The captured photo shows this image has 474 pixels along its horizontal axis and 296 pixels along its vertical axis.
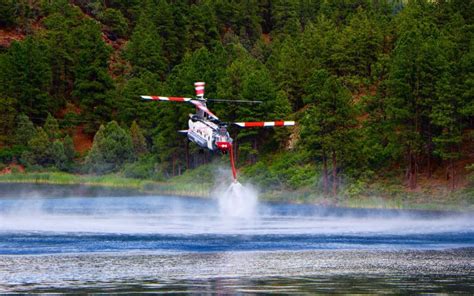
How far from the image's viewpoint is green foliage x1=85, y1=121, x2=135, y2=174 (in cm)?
14688

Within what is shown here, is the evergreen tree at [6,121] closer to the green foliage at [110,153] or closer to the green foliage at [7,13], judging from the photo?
the green foliage at [110,153]

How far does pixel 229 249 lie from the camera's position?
6406cm

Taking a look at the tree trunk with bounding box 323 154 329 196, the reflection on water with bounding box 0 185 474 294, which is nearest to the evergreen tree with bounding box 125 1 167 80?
the tree trunk with bounding box 323 154 329 196

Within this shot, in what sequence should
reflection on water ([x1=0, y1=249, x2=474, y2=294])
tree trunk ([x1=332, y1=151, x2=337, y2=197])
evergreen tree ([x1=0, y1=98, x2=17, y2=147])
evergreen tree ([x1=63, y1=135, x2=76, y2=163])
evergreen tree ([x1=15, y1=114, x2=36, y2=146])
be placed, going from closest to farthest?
reflection on water ([x1=0, y1=249, x2=474, y2=294]) → tree trunk ([x1=332, y1=151, x2=337, y2=197]) → evergreen tree ([x1=63, y1=135, x2=76, y2=163]) → evergreen tree ([x1=15, y1=114, x2=36, y2=146]) → evergreen tree ([x1=0, y1=98, x2=17, y2=147])

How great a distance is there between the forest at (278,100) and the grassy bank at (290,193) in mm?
1335

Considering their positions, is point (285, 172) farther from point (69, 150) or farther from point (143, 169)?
point (69, 150)

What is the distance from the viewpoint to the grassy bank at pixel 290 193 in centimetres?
9781

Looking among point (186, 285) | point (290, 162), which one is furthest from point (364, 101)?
point (186, 285)

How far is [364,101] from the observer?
114 metres

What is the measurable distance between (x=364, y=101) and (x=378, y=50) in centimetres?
2112

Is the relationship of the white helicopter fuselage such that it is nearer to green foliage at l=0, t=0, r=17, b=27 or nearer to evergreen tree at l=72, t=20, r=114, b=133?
evergreen tree at l=72, t=20, r=114, b=133

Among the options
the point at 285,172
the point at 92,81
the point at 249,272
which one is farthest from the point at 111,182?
the point at 249,272

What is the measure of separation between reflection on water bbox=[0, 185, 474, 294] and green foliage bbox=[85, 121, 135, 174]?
42.9 metres

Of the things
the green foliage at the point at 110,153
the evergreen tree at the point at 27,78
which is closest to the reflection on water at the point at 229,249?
the green foliage at the point at 110,153
